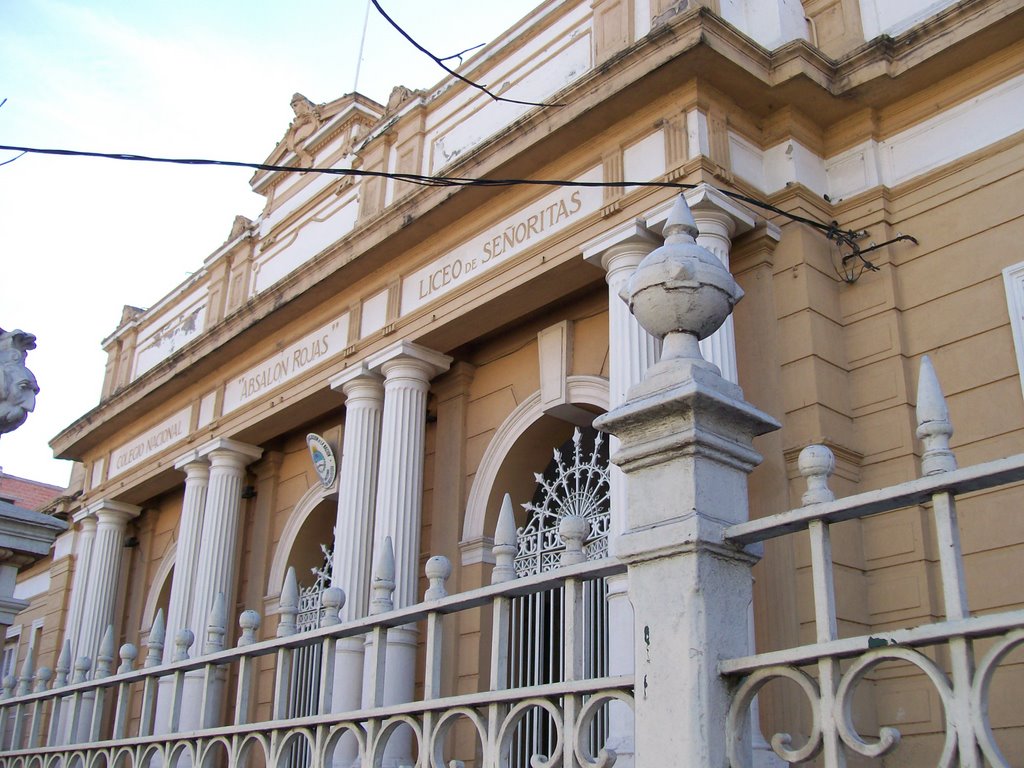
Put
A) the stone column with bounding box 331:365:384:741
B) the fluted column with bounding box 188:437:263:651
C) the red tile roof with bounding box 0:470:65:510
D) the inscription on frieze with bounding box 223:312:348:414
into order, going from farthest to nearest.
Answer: the red tile roof with bounding box 0:470:65:510
the fluted column with bounding box 188:437:263:651
the inscription on frieze with bounding box 223:312:348:414
the stone column with bounding box 331:365:384:741

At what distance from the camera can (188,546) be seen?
12.2m

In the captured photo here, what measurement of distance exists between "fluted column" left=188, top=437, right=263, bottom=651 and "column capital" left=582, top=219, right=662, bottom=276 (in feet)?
18.6

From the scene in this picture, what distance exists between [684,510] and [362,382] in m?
7.41

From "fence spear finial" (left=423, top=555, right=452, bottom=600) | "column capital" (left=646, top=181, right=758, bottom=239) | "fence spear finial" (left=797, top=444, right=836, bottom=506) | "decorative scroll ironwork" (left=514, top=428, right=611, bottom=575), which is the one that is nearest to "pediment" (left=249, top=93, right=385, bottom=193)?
"decorative scroll ironwork" (left=514, top=428, right=611, bottom=575)

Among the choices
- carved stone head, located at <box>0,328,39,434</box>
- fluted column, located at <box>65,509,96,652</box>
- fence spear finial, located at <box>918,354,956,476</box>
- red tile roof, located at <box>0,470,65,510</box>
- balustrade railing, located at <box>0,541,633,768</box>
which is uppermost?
red tile roof, located at <box>0,470,65,510</box>

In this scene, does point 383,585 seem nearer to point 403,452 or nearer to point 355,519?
point 403,452

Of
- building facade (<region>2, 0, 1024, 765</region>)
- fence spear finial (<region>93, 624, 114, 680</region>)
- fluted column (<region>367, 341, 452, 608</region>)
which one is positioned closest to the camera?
fence spear finial (<region>93, 624, 114, 680</region>)

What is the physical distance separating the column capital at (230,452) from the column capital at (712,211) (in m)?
6.11

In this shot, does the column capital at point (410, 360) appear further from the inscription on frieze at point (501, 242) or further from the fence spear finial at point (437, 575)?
the fence spear finial at point (437, 575)

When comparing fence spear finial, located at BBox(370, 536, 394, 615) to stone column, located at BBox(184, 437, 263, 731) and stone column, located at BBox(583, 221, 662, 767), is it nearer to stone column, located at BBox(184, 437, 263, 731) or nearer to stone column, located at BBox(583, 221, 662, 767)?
stone column, located at BBox(583, 221, 662, 767)

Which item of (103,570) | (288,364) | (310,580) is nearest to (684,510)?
(288,364)

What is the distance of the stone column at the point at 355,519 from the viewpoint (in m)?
9.05

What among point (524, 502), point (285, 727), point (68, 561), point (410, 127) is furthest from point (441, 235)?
point (68, 561)

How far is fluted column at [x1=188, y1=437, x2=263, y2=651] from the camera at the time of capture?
11602mm
